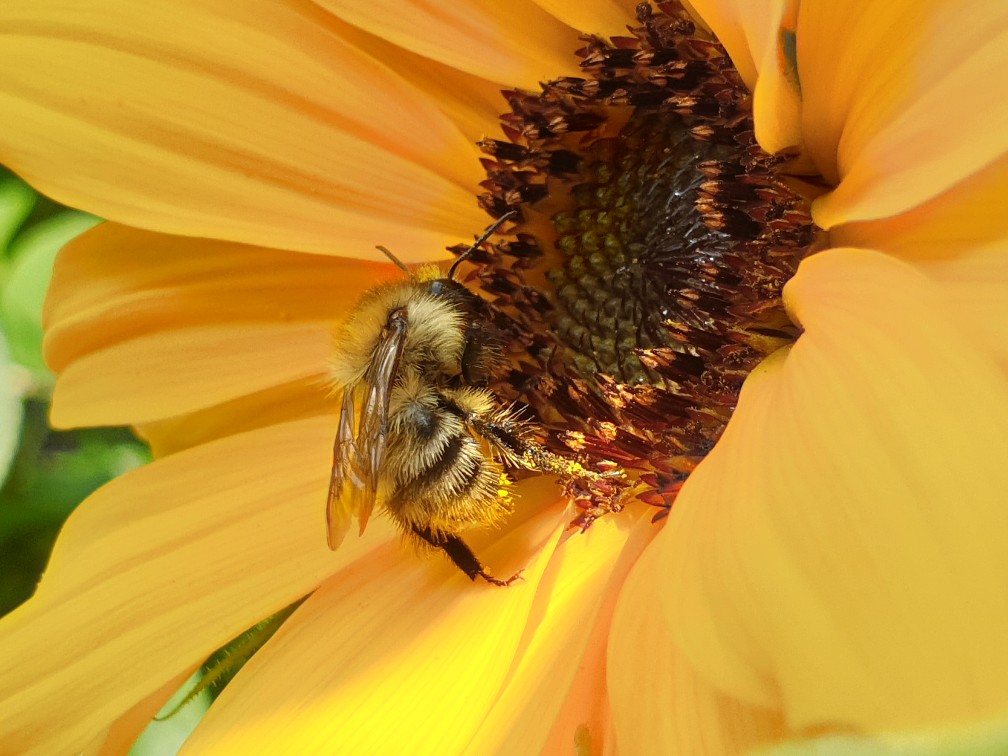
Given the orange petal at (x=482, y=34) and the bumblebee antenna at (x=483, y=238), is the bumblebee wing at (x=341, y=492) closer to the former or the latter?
the bumblebee antenna at (x=483, y=238)

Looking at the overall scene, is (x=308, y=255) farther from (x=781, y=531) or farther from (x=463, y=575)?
(x=781, y=531)

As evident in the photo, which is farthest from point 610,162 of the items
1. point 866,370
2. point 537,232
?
point 866,370

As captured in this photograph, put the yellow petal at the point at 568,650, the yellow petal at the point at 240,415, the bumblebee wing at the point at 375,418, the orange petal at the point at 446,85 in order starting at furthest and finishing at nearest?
the yellow petal at the point at 240,415 → the orange petal at the point at 446,85 → the bumblebee wing at the point at 375,418 → the yellow petal at the point at 568,650

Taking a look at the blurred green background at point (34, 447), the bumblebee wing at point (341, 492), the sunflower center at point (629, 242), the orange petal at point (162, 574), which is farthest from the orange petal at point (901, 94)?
the blurred green background at point (34, 447)

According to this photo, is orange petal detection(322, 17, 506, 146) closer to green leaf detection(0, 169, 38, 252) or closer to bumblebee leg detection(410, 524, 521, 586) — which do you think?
bumblebee leg detection(410, 524, 521, 586)

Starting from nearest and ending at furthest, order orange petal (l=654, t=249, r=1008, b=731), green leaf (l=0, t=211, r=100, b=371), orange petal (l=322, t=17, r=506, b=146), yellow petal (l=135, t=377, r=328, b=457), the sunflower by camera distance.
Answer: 1. orange petal (l=654, t=249, r=1008, b=731)
2. the sunflower
3. orange petal (l=322, t=17, r=506, b=146)
4. yellow petal (l=135, t=377, r=328, b=457)
5. green leaf (l=0, t=211, r=100, b=371)

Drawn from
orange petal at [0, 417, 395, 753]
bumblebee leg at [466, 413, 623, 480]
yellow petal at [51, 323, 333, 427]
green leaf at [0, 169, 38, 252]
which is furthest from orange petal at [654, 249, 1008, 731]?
green leaf at [0, 169, 38, 252]

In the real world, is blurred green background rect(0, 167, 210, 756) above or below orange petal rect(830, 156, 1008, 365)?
below

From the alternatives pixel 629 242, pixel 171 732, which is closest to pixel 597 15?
pixel 629 242

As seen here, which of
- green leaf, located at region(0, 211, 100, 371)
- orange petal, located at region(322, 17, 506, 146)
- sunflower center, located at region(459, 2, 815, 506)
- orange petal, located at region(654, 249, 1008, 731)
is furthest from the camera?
green leaf, located at region(0, 211, 100, 371)
